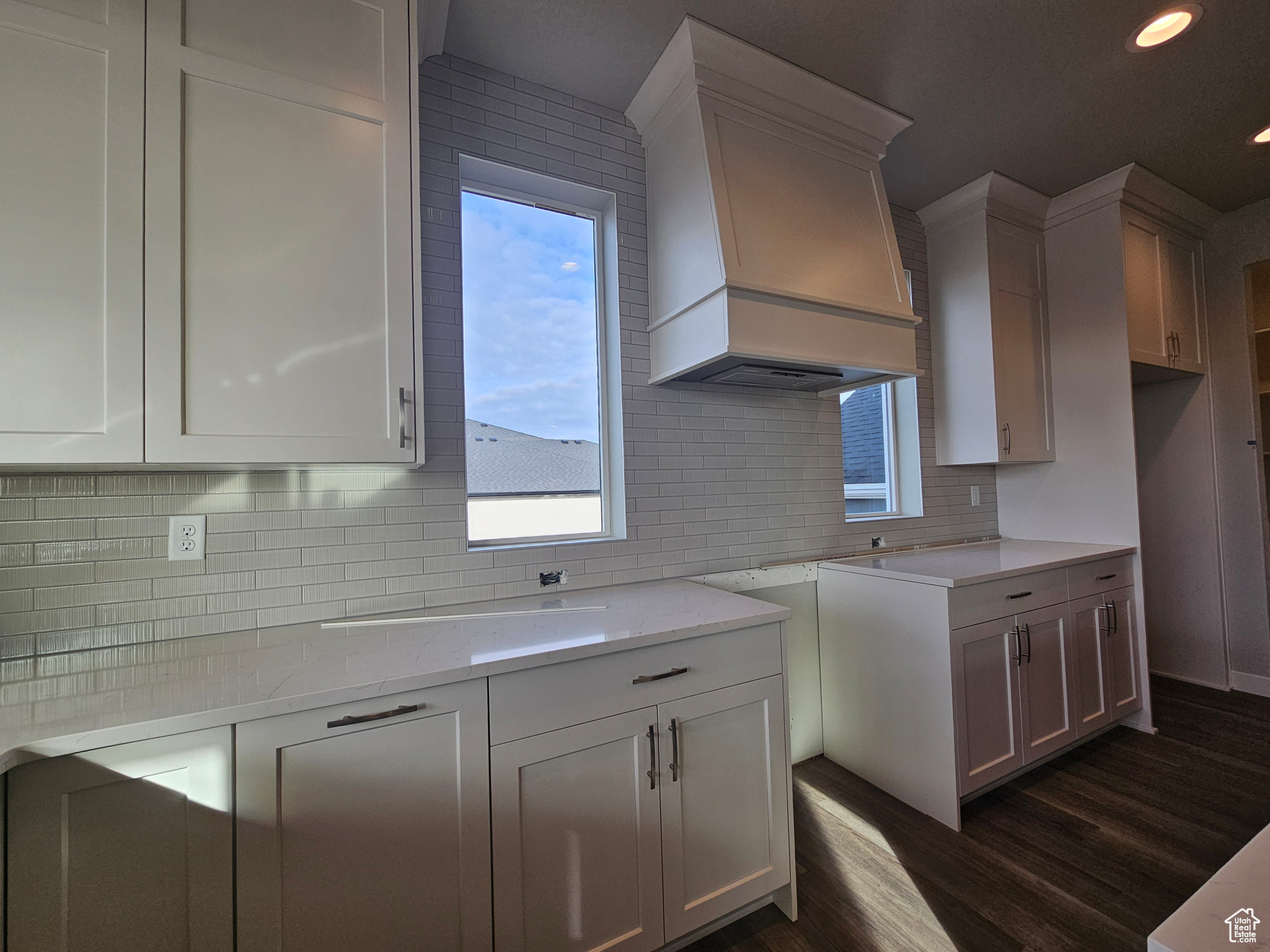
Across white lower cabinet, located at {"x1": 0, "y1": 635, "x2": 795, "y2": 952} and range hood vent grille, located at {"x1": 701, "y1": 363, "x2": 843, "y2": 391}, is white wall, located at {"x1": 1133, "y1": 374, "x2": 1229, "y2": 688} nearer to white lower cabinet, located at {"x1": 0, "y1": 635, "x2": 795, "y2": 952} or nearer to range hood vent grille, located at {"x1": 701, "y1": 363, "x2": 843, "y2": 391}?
range hood vent grille, located at {"x1": 701, "y1": 363, "x2": 843, "y2": 391}

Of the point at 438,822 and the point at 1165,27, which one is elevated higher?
the point at 1165,27

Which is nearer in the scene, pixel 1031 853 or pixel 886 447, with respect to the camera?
pixel 1031 853

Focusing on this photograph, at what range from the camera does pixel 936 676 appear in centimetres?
204

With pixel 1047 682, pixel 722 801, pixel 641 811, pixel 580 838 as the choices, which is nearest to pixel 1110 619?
pixel 1047 682

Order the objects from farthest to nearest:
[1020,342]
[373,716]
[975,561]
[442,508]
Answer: [1020,342], [975,561], [442,508], [373,716]

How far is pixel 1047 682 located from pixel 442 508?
2.59 metres

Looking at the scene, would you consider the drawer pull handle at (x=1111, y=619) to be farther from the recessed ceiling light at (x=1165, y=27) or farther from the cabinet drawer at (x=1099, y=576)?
the recessed ceiling light at (x=1165, y=27)

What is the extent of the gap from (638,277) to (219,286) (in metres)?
1.42

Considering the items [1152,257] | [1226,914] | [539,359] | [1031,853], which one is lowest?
[1031,853]

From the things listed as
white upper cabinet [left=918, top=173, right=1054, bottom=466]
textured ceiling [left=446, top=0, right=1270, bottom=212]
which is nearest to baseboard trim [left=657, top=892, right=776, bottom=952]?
white upper cabinet [left=918, top=173, right=1054, bottom=466]

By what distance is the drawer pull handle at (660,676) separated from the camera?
1.40m

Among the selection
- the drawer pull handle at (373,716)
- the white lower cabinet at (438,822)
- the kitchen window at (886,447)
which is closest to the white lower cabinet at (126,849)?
the white lower cabinet at (438,822)

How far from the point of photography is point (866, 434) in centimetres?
304

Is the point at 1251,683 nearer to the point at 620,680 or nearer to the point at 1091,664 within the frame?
the point at 1091,664
